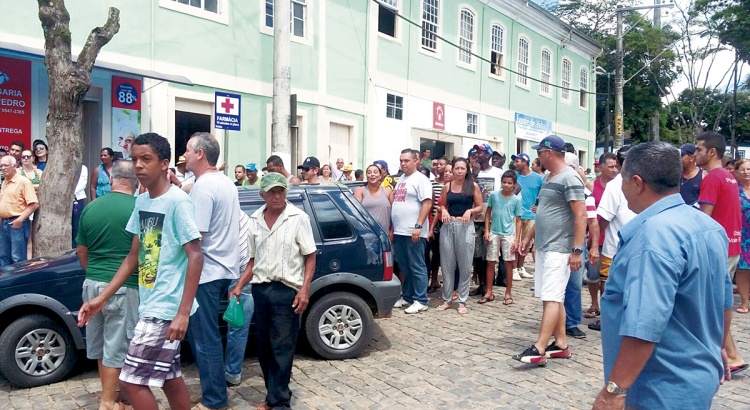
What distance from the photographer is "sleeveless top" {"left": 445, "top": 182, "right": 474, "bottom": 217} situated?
8.05 meters

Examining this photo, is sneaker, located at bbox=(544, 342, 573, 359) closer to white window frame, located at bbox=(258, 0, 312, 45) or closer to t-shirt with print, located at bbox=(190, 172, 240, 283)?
t-shirt with print, located at bbox=(190, 172, 240, 283)

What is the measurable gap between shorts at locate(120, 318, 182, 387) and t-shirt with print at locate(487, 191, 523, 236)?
5817 mm

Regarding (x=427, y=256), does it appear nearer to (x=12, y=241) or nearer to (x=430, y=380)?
(x=430, y=380)

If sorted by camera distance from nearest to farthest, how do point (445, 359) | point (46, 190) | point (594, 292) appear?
point (445, 359), point (594, 292), point (46, 190)

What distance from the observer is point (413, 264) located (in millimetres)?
8008

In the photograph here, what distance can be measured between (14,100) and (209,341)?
7.67 metres

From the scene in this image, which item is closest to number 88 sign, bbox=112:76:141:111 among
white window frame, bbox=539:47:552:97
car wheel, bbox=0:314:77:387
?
car wheel, bbox=0:314:77:387

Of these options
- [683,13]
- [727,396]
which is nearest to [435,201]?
[727,396]

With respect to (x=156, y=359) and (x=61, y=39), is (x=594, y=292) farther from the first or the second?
(x=61, y=39)

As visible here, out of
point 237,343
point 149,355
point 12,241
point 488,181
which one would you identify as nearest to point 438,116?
point 488,181

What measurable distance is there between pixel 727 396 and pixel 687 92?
1715 inches

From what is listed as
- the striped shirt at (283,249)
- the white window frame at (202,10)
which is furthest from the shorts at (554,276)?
the white window frame at (202,10)

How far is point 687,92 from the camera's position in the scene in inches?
1709

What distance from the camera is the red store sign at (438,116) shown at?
63.2 feet
